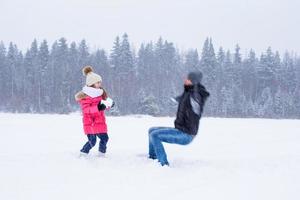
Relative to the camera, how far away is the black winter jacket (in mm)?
6895

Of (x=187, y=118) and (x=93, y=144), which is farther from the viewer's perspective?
(x=93, y=144)

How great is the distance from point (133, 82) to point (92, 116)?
64.0 metres

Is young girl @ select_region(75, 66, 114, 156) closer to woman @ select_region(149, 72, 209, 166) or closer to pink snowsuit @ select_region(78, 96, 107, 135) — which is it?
pink snowsuit @ select_region(78, 96, 107, 135)

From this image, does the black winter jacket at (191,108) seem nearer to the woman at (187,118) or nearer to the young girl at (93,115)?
the woman at (187,118)

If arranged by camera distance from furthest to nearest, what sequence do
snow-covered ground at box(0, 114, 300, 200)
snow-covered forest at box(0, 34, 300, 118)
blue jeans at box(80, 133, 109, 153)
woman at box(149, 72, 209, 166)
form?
snow-covered forest at box(0, 34, 300, 118) < blue jeans at box(80, 133, 109, 153) < woman at box(149, 72, 209, 166) < snow-covered ground at box(0, 114, 300, 200)

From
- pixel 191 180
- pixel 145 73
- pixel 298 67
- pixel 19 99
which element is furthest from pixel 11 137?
pixel 298 67

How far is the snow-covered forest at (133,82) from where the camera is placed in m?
66.9

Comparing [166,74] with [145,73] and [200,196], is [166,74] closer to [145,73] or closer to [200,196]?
[145,73]

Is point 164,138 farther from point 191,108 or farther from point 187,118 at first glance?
point 191,108

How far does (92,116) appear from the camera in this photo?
7.66 meters

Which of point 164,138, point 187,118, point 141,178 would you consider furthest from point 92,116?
point 141,178

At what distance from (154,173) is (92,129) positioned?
185 centimetres

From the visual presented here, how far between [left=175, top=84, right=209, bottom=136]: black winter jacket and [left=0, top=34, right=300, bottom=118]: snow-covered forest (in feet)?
188

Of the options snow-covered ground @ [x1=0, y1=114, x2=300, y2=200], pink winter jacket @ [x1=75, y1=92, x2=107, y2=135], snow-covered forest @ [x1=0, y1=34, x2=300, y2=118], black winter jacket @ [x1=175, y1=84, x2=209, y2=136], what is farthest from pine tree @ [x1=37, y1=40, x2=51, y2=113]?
black winter jacket @ [x1=175, y1=84, x2=209, y2=136]
